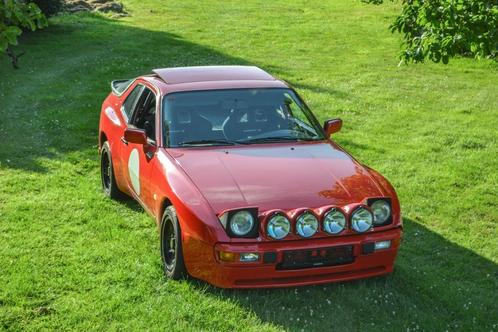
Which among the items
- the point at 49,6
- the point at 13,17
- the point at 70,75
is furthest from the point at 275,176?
the point at 49,6

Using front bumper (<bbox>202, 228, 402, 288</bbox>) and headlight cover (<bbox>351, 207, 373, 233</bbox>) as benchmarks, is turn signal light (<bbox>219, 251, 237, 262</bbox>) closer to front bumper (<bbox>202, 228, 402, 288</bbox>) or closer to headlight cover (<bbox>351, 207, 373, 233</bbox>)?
front bumper (<bbox>202, 228, 402, 288</bbox>)

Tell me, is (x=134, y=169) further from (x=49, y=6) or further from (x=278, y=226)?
(x=49, y=6)

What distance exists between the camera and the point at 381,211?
19.1 ft

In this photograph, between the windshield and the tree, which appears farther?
the windshield

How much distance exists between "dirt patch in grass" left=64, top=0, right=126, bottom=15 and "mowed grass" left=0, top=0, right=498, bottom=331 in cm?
523

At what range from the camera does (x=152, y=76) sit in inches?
305

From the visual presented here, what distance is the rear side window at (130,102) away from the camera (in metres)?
7.76

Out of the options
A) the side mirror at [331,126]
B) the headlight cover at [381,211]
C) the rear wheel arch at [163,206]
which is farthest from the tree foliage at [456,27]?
the rear wheel arch at [163,206]

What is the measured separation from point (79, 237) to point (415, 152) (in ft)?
18.3

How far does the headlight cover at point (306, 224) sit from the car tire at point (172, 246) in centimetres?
99

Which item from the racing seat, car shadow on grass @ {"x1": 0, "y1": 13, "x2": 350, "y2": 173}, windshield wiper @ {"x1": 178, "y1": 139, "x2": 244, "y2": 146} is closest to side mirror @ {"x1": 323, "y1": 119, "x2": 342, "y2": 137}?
windshield wiper @ {"x1": 178, "y1": 139, "x2": 244, "y2": 146}

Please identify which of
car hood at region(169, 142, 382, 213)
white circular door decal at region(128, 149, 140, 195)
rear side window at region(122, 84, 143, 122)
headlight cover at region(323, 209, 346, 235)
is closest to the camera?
headlight cover at region(323, 209, 346, 235)

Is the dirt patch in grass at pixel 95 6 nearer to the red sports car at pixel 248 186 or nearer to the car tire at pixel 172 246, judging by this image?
the red sports car at pixel 248 186

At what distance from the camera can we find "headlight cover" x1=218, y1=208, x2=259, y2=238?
17.9 ft
